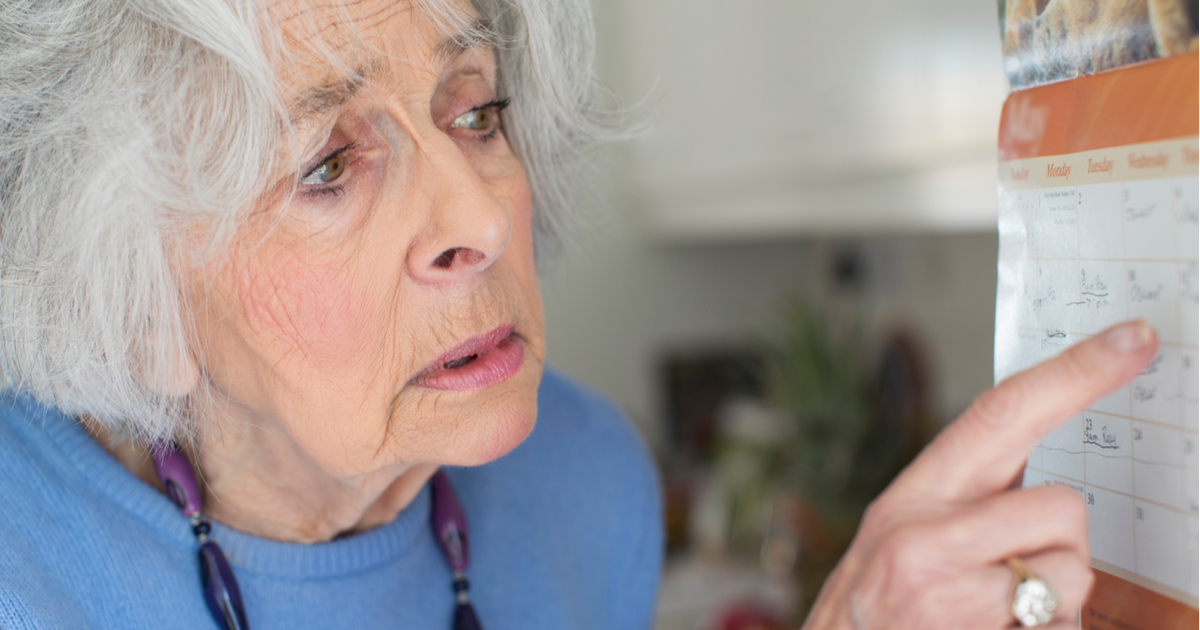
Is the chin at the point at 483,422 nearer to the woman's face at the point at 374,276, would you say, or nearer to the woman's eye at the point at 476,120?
the woman's face at the point at 374,276

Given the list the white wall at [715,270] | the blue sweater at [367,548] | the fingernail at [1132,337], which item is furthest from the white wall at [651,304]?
the fingernail at [1132,337]

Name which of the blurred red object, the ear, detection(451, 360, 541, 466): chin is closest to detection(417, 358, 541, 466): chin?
detection(451, 360, 541, 466): chin

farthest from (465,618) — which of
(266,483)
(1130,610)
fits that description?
(1130,610)

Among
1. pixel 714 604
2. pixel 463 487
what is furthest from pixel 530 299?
pixel 714 604

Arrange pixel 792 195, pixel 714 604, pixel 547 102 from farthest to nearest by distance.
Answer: pixel 714 604 → pixel 792 195 → pixel 547 102

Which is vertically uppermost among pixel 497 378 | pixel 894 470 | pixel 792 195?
pixel 792 195

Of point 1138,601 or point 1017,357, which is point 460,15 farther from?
point 1138,601

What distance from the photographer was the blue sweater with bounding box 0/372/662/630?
0.67 metres

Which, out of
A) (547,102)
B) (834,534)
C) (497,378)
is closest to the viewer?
(497,378)

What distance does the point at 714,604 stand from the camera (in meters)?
2.03

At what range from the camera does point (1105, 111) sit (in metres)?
0.46

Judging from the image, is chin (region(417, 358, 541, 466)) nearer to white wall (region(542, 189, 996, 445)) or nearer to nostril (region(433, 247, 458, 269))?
nostril (region(433, 247, 458, 269))

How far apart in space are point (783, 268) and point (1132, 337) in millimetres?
2385

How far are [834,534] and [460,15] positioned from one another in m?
1.35
